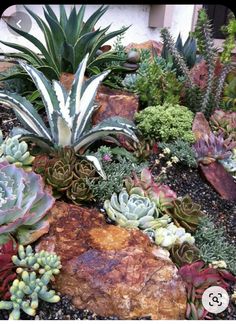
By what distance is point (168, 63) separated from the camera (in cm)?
226

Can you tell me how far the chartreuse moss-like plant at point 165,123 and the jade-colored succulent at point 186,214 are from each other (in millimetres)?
435

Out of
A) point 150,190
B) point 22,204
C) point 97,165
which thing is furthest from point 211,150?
point 22,204

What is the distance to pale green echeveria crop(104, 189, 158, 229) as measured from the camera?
1491 millimetres

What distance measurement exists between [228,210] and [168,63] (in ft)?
2.70

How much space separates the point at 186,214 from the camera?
1.57m

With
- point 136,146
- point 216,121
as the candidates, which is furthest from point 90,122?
point 216,121

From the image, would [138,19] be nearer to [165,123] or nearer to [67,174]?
[165,123]

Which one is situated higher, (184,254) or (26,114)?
(26,114)

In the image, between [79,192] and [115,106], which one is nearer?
[79,192]

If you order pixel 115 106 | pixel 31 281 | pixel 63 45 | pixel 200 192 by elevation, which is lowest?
pixel 200 192

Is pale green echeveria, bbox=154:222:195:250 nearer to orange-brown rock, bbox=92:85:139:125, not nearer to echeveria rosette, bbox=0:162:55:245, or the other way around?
echeveria rosette, bbox=0:162:55:245

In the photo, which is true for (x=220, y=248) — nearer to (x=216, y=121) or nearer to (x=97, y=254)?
(x=97, y=254)

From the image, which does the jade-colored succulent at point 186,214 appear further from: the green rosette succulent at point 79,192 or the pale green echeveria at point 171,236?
the green rosette succulent at point 79,192

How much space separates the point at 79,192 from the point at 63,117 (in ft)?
1.04
